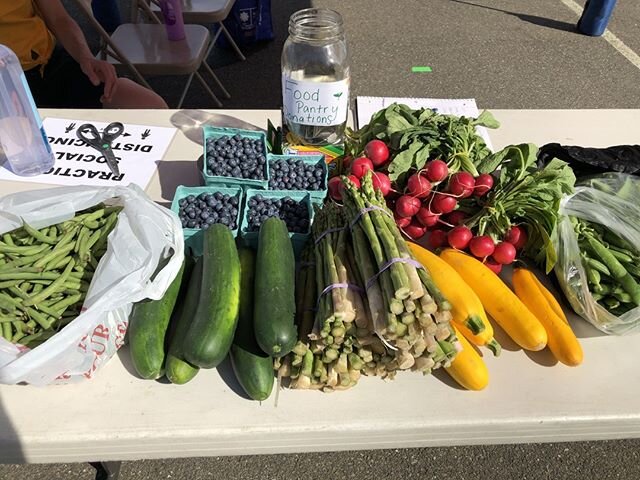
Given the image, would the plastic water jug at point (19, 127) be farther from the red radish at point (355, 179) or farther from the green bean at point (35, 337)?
the red radish at point (355, 179)

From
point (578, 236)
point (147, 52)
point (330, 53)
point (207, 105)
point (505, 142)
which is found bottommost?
point (207, 105)

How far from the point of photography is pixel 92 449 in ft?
3.31

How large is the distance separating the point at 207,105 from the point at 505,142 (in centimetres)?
246

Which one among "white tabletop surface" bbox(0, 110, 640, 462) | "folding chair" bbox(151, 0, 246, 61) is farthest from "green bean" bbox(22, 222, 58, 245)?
"folding chair" bbox(151, 0, 246, 61)

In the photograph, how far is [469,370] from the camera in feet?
3.49

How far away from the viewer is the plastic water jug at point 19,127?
140cm

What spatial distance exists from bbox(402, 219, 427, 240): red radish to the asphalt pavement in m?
0.94

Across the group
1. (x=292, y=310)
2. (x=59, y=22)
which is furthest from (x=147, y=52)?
(x=292, y=310)

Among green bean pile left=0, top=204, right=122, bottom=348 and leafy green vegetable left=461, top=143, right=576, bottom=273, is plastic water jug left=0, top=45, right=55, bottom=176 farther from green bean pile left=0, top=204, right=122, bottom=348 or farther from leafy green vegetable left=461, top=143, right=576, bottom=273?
leafy green vegetable left=461, top=143, right=576, bottom=273

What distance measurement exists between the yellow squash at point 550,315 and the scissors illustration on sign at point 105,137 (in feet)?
4.34

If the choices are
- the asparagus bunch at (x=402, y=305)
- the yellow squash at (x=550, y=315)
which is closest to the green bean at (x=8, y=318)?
the asparagus bunch at (x=402, y=305)

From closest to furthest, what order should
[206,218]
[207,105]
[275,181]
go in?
[206,218]
[275,181]
[207,105]

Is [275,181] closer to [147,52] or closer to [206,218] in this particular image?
[206,218]

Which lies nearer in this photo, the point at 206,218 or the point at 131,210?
the point at 131,210
